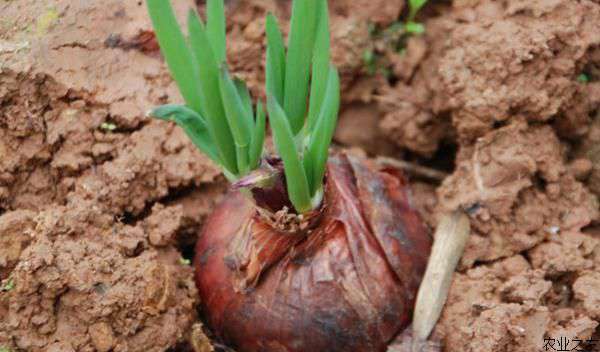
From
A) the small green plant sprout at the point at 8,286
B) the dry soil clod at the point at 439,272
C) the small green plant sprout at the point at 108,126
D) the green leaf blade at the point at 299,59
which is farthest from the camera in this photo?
the small green plant sprout at the point at 108,126

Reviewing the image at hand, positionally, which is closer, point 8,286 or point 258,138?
point 258,138

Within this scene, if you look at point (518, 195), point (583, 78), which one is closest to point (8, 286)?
point (518, 195)

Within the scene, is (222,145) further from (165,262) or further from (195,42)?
(165,262)

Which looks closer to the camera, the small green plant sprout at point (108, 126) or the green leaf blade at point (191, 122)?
the green leaf blade at point (191, 122)

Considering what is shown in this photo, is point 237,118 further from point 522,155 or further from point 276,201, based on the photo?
point 522,155

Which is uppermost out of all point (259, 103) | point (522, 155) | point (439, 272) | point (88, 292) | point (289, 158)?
point (259, 103)

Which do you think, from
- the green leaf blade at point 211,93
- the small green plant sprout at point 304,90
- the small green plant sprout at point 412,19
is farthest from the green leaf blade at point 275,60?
the small green plant sprout at point 412,19

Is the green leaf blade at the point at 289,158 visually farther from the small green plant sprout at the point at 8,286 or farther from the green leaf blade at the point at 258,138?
the small green plant sprout at the point at 8,286
